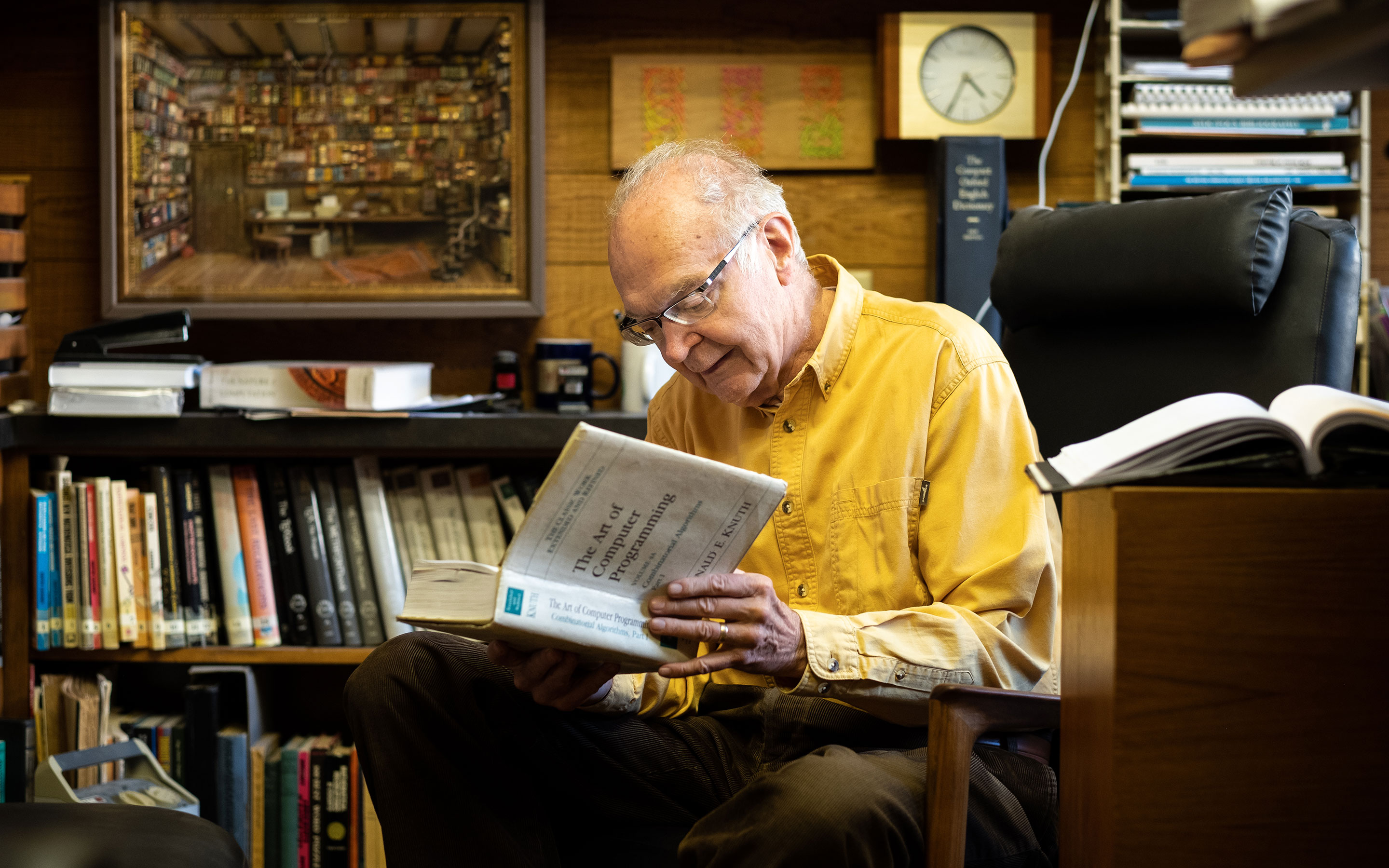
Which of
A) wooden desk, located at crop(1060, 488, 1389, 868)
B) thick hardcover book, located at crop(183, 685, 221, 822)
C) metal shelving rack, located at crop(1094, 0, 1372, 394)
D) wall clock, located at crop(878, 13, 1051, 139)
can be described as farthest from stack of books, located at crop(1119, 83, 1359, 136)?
thick hardcover book, located at crop(183, 685, 221, 822)

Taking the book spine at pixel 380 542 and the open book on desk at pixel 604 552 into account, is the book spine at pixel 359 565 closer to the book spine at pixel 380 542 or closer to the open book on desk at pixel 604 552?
the book spine at pixel 380 542

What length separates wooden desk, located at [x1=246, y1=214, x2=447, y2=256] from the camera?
2020 millimetres

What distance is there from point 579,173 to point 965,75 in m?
0.74

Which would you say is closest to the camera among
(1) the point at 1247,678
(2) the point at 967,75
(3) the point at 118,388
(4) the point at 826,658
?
(1) the point at 1247,678

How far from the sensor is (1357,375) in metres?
1.83

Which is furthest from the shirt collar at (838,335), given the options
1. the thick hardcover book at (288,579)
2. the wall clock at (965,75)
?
the thick hardcover book at (288,579)

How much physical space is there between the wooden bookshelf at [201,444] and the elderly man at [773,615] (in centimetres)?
61

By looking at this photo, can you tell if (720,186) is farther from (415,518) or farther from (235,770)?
(235,770)

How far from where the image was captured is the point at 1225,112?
1865mm

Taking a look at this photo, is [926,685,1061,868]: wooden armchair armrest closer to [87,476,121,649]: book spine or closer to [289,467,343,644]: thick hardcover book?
[289,467,343,644]: thick hardcover book

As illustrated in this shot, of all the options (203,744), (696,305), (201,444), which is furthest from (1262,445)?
(203,744)

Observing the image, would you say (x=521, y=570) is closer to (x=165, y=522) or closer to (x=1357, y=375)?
(x=165, y=522)

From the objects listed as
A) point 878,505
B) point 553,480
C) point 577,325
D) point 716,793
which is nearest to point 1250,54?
point 553,480

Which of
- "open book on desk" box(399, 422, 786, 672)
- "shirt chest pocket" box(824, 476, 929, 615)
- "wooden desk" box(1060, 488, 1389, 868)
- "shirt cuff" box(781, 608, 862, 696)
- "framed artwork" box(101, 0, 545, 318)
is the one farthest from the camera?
"framed artwork" box(101, 0, 545, 318)
